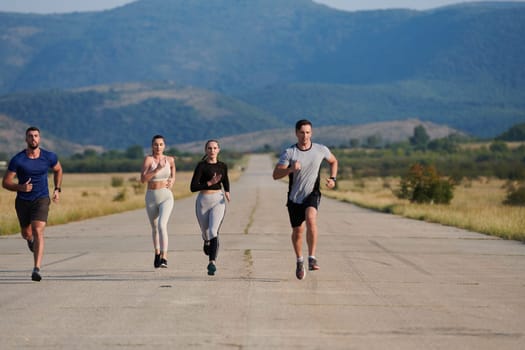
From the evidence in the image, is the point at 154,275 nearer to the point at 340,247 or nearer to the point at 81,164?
the point at 340,247

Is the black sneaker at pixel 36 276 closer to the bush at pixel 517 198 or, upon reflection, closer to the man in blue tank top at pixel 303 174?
the man in blue tank top at pixel 303 174

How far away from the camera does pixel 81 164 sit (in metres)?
171

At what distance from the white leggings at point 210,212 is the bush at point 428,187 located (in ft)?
115

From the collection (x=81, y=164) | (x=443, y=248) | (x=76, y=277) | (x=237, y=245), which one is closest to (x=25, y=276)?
(x=76, y=277)

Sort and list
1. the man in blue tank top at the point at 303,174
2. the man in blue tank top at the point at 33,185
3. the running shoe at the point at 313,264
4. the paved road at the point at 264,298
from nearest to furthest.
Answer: the paved road at the point at 264,298, the man in blue tank top at the point at 303,174, the man in blue tank top at the point at 33,185, the running shoe at the point at 313,264

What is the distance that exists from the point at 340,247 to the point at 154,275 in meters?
6.75

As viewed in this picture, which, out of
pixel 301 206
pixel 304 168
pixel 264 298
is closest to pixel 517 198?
pixel 301 206

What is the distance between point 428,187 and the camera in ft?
162

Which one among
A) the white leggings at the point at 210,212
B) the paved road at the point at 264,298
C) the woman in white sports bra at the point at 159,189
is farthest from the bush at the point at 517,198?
the white leggings at the point at 210,212

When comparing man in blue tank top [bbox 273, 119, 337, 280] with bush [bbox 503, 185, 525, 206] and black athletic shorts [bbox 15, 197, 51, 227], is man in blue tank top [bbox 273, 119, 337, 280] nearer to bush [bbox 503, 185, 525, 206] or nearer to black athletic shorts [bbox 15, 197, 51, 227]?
black athletic shorts [bbox 15, 197, 51, 227]

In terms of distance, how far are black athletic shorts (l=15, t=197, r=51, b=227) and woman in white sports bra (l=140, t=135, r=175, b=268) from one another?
1.54m

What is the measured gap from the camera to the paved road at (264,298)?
967 cm

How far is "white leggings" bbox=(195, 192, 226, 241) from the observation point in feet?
48.2

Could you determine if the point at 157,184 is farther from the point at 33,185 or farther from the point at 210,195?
the point at 33,185
